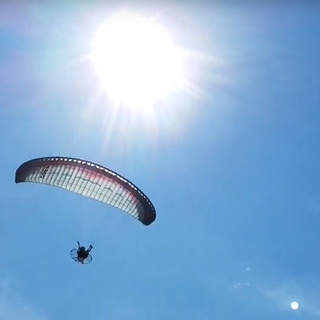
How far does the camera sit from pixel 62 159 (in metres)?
37.3

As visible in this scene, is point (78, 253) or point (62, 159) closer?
point (62, 159)

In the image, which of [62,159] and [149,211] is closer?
[62,159]

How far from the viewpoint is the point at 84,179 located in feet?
125

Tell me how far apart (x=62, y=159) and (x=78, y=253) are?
6.88m

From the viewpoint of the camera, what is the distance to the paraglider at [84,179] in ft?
123

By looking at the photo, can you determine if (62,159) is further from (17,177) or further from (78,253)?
(78,253)

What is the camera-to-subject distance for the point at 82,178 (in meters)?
38.1

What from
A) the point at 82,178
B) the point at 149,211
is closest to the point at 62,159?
the point at 82,178

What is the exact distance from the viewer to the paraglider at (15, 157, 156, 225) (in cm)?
3747

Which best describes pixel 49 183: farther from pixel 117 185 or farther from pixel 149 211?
pixel 149 211

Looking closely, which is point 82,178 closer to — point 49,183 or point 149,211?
point 49,183

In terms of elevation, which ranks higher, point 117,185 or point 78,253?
point 117,185

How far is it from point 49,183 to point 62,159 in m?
1.87

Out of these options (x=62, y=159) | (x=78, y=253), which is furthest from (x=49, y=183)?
(x=78, y=253)
